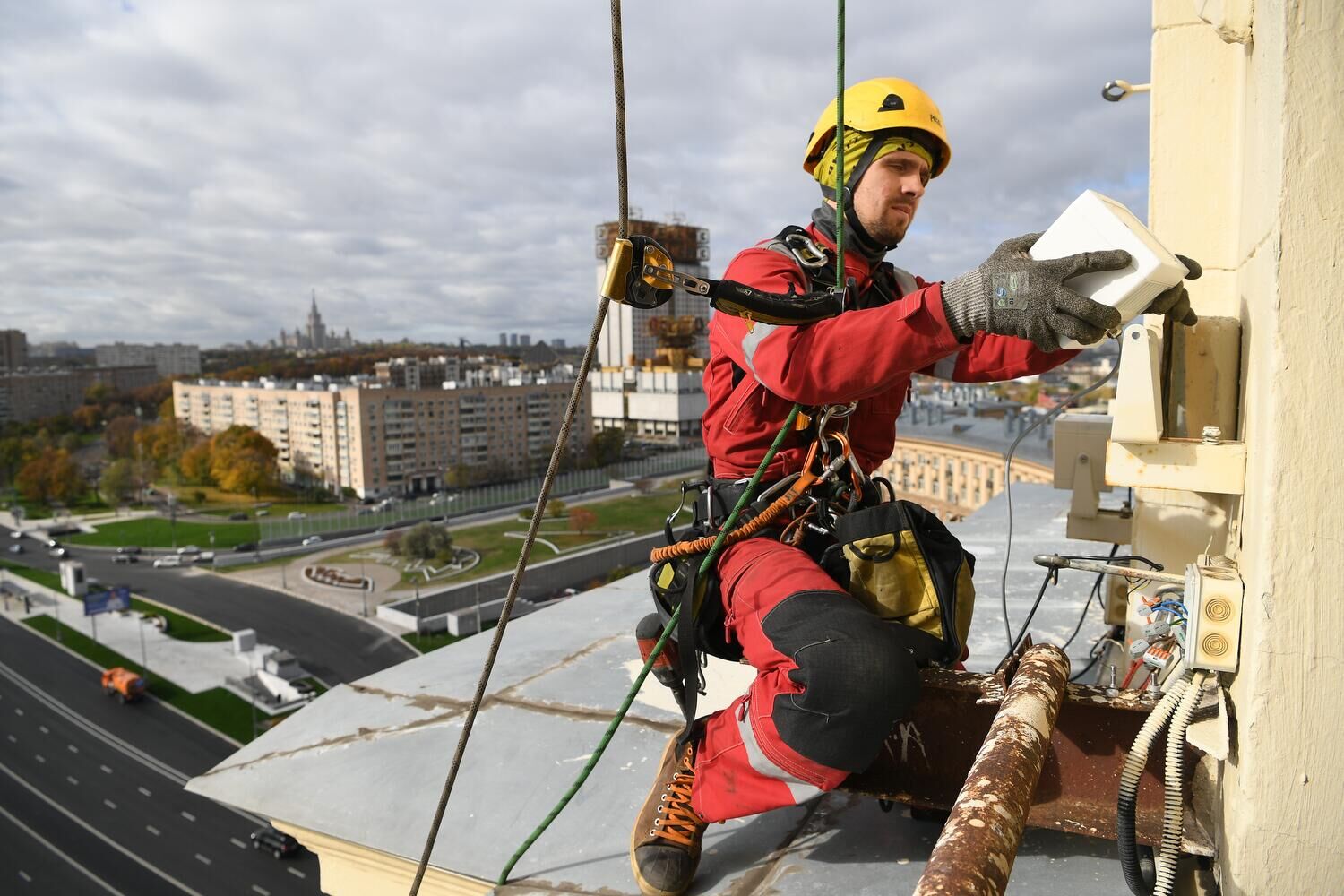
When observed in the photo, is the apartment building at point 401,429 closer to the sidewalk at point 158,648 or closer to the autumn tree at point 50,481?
the autumn tree at point 50,481

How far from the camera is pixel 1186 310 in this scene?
139 cm

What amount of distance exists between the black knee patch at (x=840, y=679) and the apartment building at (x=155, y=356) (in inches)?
4893

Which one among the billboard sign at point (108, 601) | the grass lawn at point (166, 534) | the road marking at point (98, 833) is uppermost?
the grass lawn at point (166, 534)

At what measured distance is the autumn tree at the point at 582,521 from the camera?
134 feet

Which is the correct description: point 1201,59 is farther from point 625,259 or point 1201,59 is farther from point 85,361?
point 85,361

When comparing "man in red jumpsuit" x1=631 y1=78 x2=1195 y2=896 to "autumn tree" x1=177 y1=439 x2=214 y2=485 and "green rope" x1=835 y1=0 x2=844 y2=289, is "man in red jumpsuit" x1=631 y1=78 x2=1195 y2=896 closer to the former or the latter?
"green rope" x1=835 y1=0 x2=844 y2=289

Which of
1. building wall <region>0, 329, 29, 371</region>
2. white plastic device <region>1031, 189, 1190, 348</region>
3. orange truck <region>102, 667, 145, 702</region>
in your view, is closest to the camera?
white plastic device <region>1031, 189, 1190, 348</region>

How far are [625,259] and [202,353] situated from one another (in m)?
129

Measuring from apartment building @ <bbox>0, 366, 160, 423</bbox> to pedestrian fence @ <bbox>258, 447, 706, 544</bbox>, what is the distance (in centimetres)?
4204

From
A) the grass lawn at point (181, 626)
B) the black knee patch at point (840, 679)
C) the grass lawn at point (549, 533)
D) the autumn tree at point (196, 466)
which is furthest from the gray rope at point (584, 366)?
the autumn tree at point (196, 466)

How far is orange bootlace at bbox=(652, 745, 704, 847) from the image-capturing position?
1.74m

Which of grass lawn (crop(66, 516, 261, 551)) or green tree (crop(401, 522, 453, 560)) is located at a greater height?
green tree (crop(401, 522, 453, 560))

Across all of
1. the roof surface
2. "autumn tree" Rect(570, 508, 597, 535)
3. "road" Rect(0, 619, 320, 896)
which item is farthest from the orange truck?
the roof surface

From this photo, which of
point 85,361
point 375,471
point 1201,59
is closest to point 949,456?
point 1201,59
